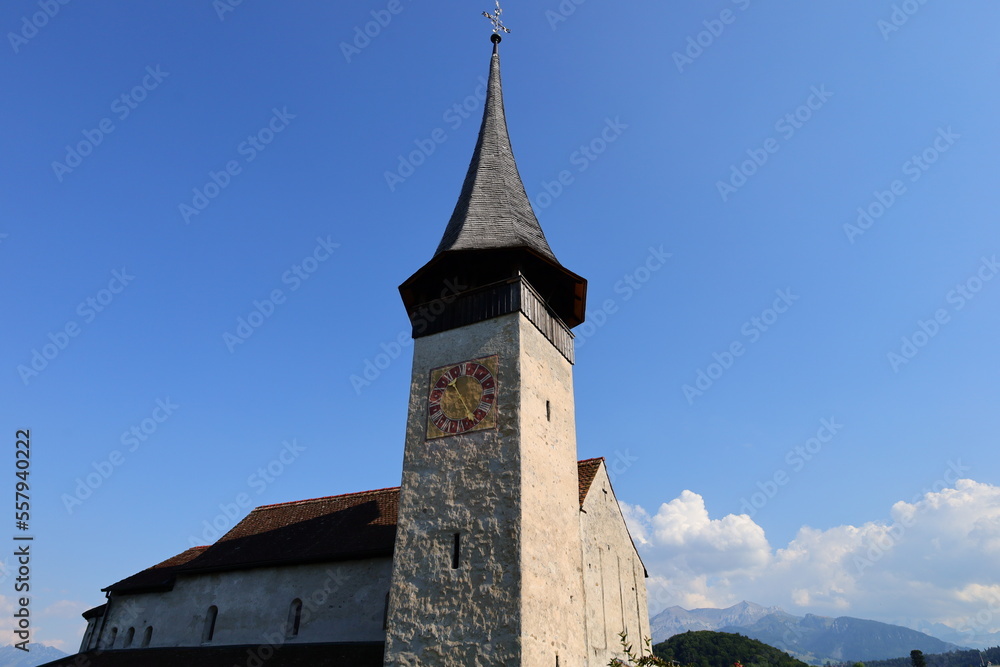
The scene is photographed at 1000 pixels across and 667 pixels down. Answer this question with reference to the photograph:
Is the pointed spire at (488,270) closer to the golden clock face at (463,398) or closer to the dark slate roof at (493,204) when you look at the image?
the dark slate roof at (493,204)

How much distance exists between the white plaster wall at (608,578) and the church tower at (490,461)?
3.77 ft

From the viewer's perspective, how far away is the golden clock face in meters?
14.9

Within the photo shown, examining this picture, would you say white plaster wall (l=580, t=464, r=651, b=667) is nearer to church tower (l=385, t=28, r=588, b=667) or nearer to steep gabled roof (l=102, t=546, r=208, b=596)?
church tower (l=385, t=28, r=588, b=667)

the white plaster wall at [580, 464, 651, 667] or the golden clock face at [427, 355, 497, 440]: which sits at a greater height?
the golden clock face at [427, 355, 497, 440]

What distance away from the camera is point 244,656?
1700cm

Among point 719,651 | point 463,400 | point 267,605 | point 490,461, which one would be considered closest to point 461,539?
point 490,461

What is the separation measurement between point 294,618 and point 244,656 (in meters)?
1.53

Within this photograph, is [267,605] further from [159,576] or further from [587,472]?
[587,472]

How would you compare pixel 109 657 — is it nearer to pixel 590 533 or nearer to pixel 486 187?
pixel 590 533

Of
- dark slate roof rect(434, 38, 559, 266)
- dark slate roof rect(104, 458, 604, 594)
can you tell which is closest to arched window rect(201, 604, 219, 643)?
dark slate roof rect(104, 458, 604, 594)

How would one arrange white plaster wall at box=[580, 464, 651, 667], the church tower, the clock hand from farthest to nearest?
white plaster wall at box=[580, 464, 651, 667]
the clock hand
the church tower

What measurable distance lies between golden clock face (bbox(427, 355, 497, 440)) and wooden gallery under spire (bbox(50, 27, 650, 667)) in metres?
0.04

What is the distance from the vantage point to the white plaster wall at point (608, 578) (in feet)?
53.0

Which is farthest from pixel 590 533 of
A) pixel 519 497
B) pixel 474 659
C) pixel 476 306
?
pixel 476 306
